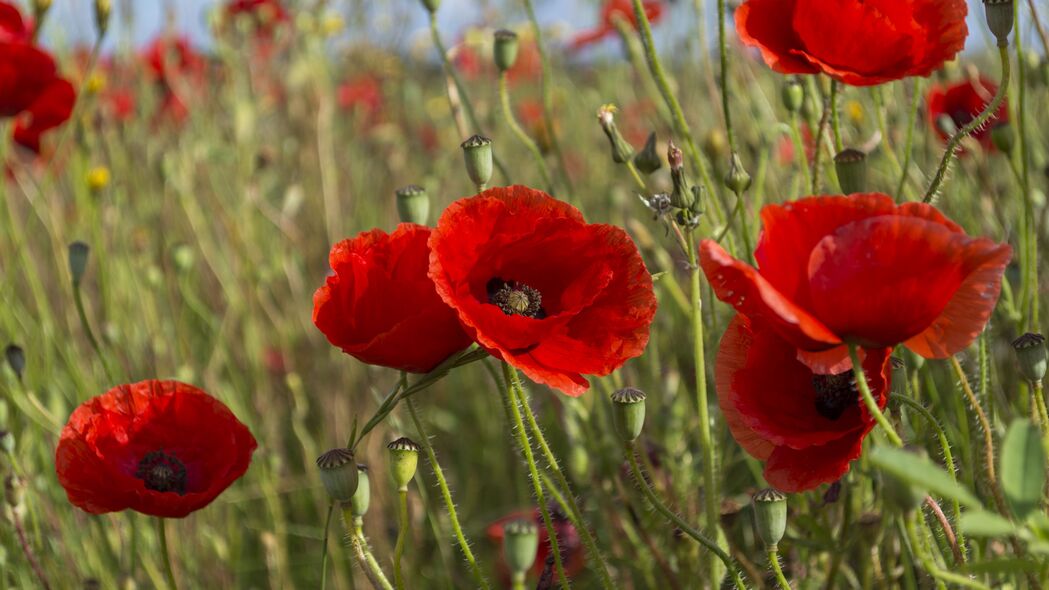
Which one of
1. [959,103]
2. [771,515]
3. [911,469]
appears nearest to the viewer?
[911,469]

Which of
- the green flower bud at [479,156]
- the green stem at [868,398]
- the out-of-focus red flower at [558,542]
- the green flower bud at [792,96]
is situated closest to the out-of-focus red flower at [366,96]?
the out-of-focus red flower at [558,542]

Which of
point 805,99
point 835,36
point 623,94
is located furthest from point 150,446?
point 623,94

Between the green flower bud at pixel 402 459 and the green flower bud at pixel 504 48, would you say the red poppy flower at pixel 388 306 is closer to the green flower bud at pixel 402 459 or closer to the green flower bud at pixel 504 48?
the green flower bud at pixel 402 459

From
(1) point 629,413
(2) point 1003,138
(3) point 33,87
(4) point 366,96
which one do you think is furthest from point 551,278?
(4) point 366,96

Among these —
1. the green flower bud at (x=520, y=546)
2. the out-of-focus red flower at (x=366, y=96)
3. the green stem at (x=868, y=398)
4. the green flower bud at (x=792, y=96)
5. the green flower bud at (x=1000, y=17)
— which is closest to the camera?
the green stem at (x=868, y=398)

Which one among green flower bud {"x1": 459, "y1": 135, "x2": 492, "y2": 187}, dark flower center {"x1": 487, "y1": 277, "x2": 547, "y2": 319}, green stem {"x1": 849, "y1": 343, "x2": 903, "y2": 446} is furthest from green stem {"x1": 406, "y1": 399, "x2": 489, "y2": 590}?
green stem {"x1": 849, "y1": 343, "x2": 903, "y2": 446}

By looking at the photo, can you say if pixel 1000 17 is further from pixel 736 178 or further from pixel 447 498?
pixel 447 498

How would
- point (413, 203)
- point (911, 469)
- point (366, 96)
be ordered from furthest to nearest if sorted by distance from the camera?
1. point (366, 96)
2. point (413, 203)
3. point (911, 469)
